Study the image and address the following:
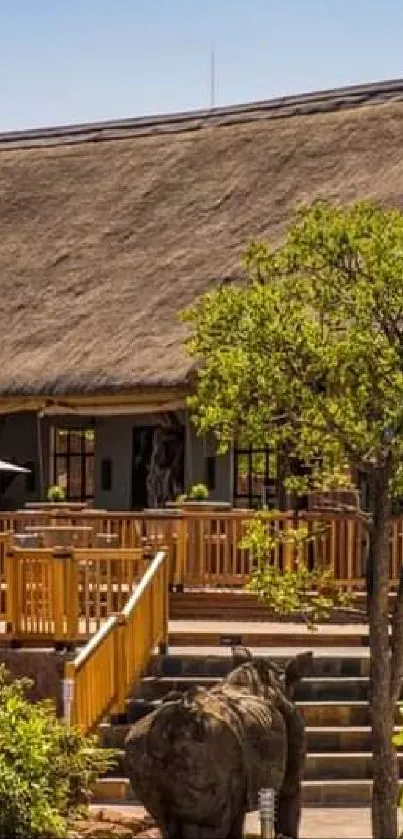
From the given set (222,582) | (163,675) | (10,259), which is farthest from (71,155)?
(163,675)

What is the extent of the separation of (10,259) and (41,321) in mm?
2920

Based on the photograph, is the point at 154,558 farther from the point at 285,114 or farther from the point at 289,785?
the point at 285,114

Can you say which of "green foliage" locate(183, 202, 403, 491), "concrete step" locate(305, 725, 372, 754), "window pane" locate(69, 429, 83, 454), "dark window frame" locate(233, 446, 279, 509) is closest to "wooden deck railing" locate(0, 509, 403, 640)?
"concrete step" locate(305, 725, 372, 754)

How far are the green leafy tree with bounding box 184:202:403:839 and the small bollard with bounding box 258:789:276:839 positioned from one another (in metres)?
2.55

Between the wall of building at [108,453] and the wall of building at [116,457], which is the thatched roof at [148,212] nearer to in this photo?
the wall of building at [108,453]

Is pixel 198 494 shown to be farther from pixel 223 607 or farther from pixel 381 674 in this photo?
pixel 381 674

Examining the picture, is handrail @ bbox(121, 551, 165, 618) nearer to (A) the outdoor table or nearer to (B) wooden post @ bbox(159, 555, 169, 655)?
(B) wooden post @ bbox(159, 555, 169, 655)

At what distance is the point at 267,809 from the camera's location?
45.1 feet

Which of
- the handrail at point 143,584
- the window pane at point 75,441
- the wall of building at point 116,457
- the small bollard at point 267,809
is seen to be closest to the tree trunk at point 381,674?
the small bollard at point 267,809

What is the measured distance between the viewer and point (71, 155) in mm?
37094

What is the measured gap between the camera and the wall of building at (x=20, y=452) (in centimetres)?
3203

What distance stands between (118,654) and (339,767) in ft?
7.62

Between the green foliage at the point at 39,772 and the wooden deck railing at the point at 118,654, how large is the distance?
3.31 m

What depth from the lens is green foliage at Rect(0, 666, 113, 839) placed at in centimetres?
1315
